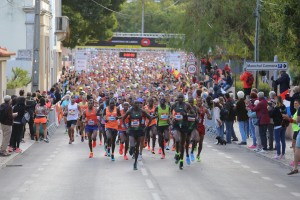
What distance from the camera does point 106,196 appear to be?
16.5 m

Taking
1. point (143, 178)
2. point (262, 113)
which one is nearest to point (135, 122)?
point (143, 178)

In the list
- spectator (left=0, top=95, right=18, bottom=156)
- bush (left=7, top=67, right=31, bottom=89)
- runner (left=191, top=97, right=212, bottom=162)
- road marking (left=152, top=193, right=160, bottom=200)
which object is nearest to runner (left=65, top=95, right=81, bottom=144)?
spectator (left=0, top=95, right=18, bottom=156)

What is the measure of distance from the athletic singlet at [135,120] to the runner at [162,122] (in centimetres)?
271

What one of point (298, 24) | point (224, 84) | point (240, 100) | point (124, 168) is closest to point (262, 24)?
point (224, 84)

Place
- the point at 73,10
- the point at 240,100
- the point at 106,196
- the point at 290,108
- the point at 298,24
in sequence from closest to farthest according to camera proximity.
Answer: the point at 106,196 → the point at 298,24 → the point at 290,108 → the point at 240,100 → the point at 73,10

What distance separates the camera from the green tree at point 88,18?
71062 mm

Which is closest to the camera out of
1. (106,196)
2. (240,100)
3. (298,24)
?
(106,196)

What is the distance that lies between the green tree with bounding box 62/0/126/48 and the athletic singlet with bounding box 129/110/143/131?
48.0 m

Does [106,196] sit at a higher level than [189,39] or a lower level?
lower

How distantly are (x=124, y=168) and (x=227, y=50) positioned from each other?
28.2 meters

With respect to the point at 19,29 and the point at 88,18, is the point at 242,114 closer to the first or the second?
the point at 19,29

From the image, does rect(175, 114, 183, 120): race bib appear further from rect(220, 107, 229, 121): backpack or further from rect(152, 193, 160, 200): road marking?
rect(220, 107, 229, 121): backpack

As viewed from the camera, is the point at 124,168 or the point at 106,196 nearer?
the point at 106,196

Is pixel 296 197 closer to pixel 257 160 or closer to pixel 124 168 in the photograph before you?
pixel 124 168
